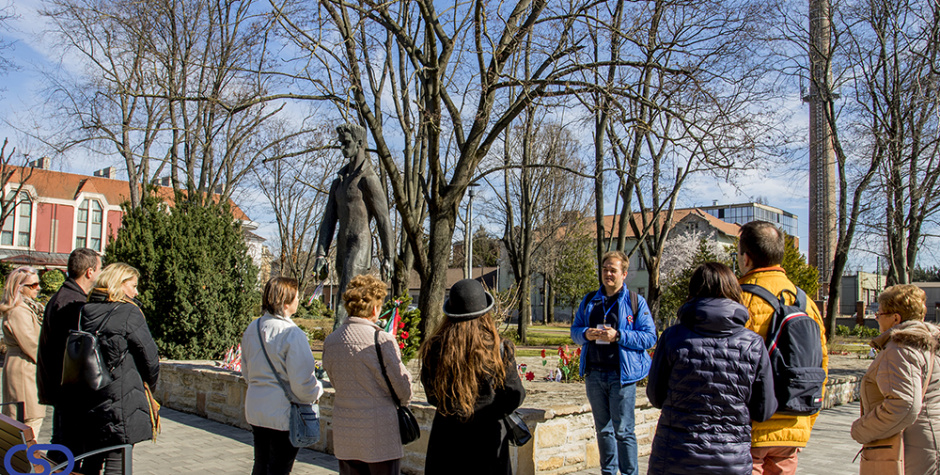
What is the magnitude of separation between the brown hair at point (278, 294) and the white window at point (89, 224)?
154 ft

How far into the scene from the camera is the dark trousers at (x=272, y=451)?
3.87m

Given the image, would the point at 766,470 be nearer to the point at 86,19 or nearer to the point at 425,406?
the point at 425,406

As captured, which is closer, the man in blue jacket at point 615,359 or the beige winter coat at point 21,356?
the man in blue jacket at point 615,359

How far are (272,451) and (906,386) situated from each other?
3.65 m

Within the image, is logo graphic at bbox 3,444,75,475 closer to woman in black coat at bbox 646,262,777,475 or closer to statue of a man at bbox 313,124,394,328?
woman in black coat at bbox 646,262,777,475

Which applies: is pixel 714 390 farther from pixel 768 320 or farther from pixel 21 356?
pixel 21 356

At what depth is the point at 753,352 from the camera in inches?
116

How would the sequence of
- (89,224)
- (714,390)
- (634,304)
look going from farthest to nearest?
(89,224)
(634,304)
(714,390)

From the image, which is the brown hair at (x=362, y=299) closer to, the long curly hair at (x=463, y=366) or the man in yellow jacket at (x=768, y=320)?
the long curly hair at (x=463, y=366)

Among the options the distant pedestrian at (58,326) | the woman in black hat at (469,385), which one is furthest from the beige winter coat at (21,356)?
the woman in black hat at (469,385)

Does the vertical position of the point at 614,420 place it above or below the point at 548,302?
above

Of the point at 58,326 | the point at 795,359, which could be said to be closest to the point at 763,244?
the point at 795,359

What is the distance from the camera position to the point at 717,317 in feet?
9.60

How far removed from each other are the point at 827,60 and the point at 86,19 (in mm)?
18792
